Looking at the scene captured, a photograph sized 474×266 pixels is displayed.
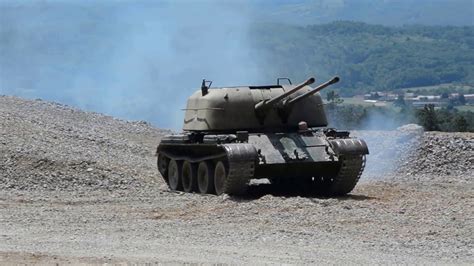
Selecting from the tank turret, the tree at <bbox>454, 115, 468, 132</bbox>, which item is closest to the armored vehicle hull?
the tank turret

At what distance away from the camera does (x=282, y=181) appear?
27.0 m

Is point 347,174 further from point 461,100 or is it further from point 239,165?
point 461,100

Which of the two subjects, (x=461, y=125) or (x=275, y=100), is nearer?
(x=275, y=100)

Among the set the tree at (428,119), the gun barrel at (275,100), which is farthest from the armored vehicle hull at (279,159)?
the tree at (428,119)

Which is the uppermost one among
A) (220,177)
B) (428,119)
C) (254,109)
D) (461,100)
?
(254,109)

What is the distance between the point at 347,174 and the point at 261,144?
1.74 meters

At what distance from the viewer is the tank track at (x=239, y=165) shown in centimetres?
2405

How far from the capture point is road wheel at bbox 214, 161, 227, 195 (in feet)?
82.1

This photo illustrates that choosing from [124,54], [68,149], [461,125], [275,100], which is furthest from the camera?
[124,54]

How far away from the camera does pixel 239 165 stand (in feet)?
78.9

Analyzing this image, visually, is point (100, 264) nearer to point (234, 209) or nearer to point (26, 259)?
point (26, 259)

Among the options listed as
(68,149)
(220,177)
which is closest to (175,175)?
(220,177)

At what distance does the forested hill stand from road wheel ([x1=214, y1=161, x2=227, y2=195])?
33.1 meters

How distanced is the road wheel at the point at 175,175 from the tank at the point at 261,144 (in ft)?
0.07
